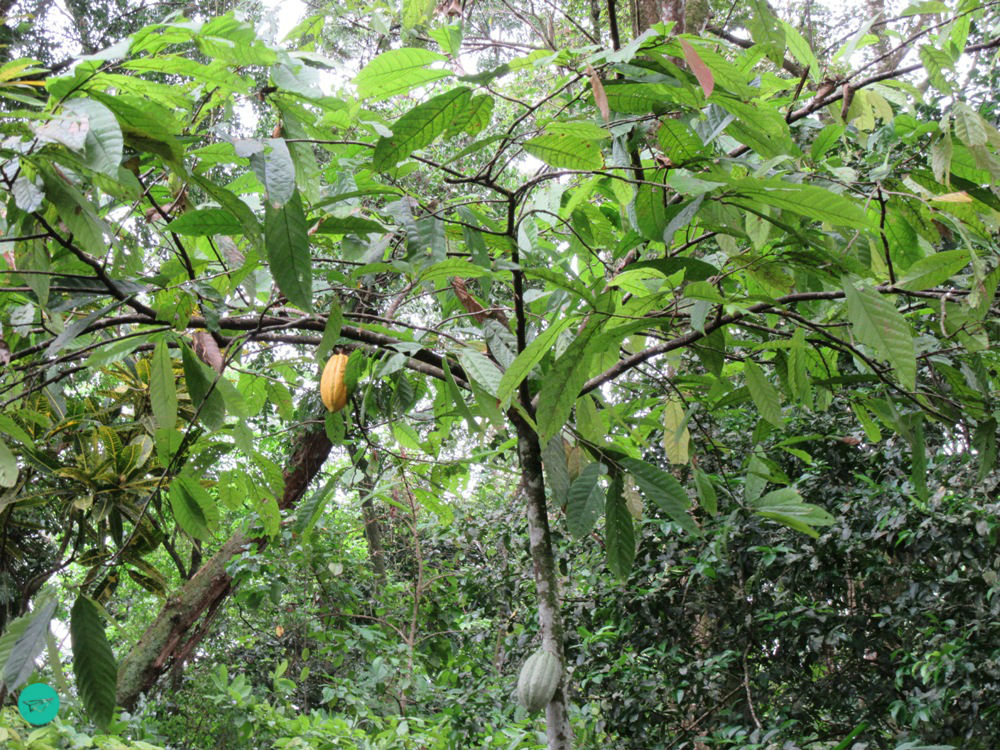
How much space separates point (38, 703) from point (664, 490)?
2.62 ft

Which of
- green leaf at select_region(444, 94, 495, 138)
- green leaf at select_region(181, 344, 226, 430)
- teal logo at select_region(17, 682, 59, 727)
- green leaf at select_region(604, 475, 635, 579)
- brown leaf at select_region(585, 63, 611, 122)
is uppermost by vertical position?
green leaf at select_region(444, 94, 495, 138)

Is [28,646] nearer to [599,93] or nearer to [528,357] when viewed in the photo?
[528,357]

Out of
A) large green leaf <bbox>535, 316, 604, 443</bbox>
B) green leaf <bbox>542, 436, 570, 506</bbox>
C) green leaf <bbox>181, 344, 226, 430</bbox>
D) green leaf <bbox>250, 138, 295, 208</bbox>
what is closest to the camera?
green leaf <bbox>250, 138, 295, 208</bbox>

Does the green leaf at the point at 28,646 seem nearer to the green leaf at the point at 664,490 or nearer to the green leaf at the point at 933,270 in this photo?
the green leaf at the point at 664,490

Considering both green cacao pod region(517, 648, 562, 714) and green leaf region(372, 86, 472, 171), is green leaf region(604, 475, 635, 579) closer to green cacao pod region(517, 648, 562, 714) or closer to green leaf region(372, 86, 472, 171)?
green cacao pod region(517, 648, 562, 714)

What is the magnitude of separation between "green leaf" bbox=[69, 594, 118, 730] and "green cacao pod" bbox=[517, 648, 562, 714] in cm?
39

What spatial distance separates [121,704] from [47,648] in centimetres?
302

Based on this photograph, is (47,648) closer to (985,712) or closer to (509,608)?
(985,712)

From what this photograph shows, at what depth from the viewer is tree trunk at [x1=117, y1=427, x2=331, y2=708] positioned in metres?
3.17

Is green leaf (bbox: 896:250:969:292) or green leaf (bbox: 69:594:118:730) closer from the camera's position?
green leaf (bbox: 69:594:118:730)

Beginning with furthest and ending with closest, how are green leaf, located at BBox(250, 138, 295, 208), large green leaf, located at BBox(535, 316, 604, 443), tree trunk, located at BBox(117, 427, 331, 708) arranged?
tree trunk, located at BBox(117, 427, 331, 708), large green leaf, located at BBox(535, 316, 604, 443), green leaf, located at BBox(250, 138, 295, 208)

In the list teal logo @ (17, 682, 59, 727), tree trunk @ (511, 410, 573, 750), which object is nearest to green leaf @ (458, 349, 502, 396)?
tree trunk @ (511, 410, 573, 750)

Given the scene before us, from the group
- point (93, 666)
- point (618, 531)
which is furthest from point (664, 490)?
point (93, 666)

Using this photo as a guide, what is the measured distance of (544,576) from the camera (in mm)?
903
